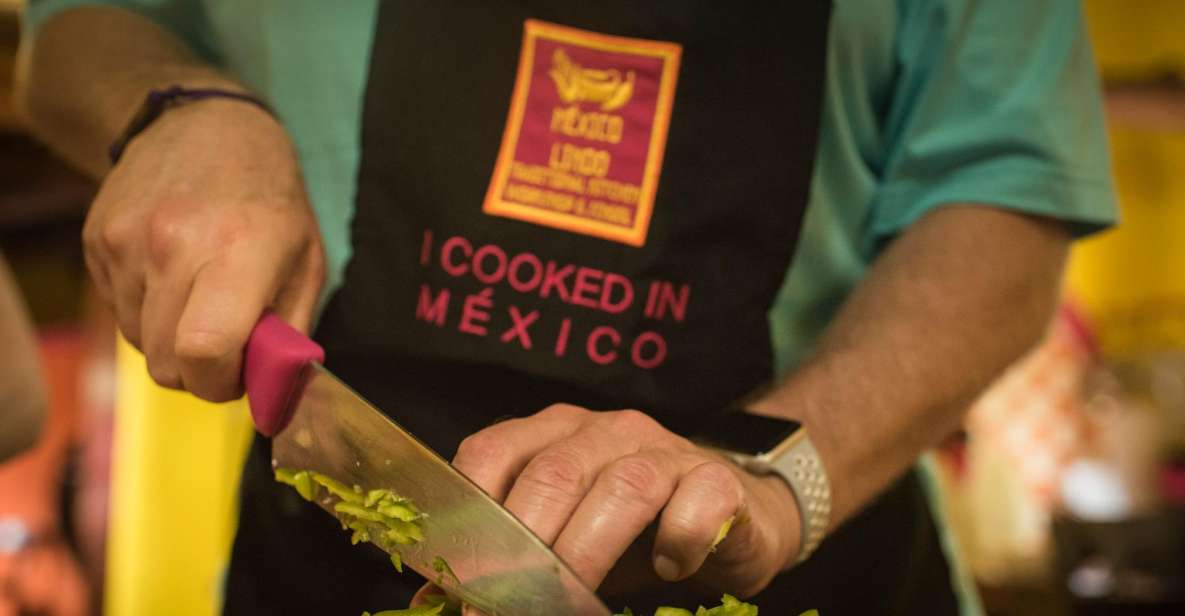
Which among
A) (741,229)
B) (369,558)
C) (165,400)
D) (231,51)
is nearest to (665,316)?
(741,229)

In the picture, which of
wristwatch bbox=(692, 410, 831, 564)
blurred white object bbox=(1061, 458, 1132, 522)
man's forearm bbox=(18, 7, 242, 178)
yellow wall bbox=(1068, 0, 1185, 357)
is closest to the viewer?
wristwatch bbox=(692, 410, 831, 564)

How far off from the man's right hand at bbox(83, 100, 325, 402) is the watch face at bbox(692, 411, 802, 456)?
23 cm

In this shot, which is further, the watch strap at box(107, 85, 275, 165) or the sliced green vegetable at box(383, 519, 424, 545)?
the watch strap at box(107, 85, 275, 165)

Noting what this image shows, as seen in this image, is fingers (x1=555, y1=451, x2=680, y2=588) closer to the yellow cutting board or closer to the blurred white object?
the yellow cutting board

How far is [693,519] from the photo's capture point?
0.51 metres

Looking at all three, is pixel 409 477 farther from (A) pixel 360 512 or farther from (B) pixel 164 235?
(B) pixel 164 235

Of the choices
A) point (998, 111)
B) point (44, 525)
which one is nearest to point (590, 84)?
point (998, 111)

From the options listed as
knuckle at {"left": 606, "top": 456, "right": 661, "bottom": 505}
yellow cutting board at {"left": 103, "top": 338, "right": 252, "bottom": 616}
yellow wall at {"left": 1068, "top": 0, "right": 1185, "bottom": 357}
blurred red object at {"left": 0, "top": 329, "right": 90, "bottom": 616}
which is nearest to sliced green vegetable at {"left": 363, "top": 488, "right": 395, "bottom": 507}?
knuckle at {"left": 606, "top": 456, "right": 661, "bottom": 505}

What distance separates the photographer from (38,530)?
192 cm

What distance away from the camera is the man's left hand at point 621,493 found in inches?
19.6

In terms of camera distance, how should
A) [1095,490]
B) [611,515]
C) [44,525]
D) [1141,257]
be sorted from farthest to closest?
[1141,257] → [1095,490] → [44,525] → [611,515]

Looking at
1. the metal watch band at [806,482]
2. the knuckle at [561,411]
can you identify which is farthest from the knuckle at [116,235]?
the metal watch band at [806,482]

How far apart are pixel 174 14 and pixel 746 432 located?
50 cm

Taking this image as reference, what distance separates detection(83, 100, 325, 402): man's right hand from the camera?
56 centimetres
